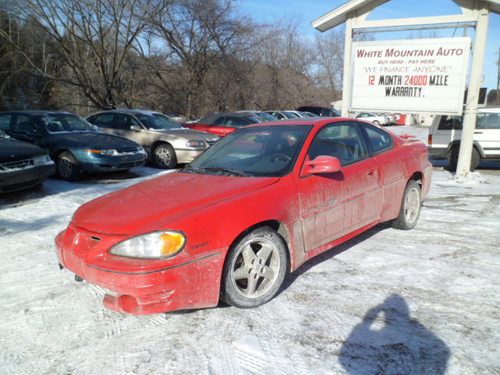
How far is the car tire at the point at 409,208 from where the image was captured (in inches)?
182

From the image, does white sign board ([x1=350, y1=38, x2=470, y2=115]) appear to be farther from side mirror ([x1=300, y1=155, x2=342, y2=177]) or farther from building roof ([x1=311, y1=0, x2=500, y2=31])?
side mirror ([x1=300, y1=155, x2=342, y2=177])

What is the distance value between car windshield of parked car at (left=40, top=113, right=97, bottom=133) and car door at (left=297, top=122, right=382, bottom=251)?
271 inches

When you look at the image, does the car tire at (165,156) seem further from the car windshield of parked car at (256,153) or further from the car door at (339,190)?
the car door at (339,190)

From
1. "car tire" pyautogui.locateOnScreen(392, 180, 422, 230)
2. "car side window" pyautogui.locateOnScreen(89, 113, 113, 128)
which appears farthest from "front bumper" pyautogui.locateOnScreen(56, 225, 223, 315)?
"car side window" pyautogui.locateOnScreen(89, 113, 113, 128)

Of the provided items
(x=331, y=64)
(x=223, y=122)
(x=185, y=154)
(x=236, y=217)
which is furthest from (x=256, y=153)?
(x=331, y=64)

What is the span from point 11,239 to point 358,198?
3982 millimetres

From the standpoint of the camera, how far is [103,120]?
423 inches

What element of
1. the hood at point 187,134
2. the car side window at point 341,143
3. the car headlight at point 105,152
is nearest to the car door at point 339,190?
the car side window at point 341,143

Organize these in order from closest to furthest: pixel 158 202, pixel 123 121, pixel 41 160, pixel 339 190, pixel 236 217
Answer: pixel 236 217
pixel 158 202
pixel 339 190
pixel 41 160
pixel 123 121

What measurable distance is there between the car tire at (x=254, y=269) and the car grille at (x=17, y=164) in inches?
194

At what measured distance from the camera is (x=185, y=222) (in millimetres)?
2564

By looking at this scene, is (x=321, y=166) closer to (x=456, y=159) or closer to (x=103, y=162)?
(x=103, y=162)

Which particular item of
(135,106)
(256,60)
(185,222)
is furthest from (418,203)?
(256,60)

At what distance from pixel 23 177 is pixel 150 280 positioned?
496 centimetres
